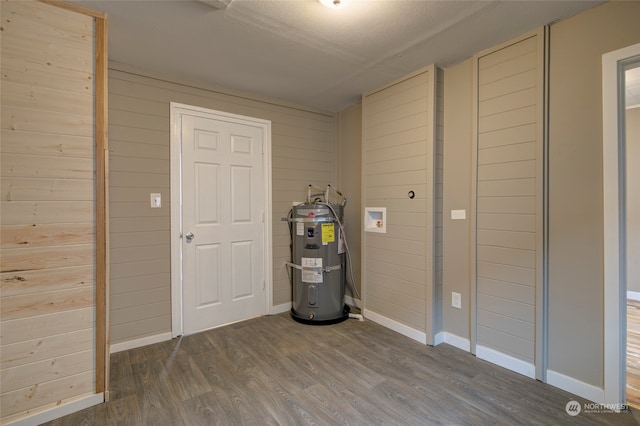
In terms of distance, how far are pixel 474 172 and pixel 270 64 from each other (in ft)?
6.55

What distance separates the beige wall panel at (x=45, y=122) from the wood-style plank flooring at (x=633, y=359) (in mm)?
3904

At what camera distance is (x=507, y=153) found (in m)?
2.29

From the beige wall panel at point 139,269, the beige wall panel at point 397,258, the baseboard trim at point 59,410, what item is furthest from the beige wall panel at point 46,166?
the beige wall panel at point 397,258

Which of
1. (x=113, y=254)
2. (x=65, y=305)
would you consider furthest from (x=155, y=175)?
(x=65, y=305)

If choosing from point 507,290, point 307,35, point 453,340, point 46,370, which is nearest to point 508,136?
point 507,290

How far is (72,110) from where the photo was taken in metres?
1.84

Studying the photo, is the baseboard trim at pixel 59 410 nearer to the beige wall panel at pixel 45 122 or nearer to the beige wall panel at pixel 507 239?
the beige wall panel at pixel 45 122

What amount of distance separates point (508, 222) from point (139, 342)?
332 cm

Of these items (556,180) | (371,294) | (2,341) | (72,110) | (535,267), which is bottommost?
(371,294)

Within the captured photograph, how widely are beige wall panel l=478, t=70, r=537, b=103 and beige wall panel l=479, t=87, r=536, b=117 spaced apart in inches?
1.2

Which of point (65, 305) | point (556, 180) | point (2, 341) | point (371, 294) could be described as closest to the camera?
point (2, 341)

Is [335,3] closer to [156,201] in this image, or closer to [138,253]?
[156,201]

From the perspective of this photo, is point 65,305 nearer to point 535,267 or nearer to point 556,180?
point 535,267

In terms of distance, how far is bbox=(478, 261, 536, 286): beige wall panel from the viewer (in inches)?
85.7
